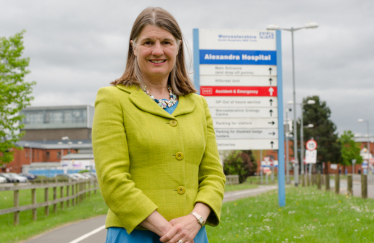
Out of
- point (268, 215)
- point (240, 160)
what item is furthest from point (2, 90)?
point (240, 160)

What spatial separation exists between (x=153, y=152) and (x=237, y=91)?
8397 millimetres

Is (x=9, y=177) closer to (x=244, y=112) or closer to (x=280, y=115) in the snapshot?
(x=244, y=112)

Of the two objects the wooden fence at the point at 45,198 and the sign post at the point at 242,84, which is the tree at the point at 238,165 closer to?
the wooden fence at the point at 45,198

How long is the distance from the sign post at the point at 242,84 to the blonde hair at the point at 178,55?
296 inches

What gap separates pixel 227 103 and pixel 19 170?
83.0 meters

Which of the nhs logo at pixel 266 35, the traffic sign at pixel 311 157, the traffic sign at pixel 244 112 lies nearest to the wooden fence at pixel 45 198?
the traffic sign at pixel 244 112

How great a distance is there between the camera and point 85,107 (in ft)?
372

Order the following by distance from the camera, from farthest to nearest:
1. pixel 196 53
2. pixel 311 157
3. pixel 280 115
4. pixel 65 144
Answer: pixel 65 144
pixel 311 157
pixel 280 115
pixel 196 53

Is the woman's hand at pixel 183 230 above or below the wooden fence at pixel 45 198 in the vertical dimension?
above

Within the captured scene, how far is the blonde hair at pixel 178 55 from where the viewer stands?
7.77 ft

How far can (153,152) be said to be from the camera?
2195mm

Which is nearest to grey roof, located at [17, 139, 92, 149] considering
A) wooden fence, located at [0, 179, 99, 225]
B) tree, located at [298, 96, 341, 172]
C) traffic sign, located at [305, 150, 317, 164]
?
tree, located at [298, 96, 341, 172]

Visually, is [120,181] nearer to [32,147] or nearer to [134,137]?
[134,137]

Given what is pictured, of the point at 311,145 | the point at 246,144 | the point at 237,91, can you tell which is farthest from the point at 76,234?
the point at 311,145
